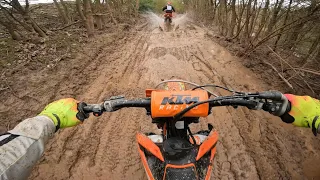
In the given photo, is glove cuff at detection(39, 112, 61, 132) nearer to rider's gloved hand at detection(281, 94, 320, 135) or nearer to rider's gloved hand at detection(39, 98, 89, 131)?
rider's gloved hand at detection(39, 98, 89, 131)

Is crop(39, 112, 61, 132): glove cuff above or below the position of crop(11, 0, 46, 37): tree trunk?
below

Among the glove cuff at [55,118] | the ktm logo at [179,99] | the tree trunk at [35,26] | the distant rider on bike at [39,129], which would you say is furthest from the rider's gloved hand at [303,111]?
the tree trunk at [35,26]

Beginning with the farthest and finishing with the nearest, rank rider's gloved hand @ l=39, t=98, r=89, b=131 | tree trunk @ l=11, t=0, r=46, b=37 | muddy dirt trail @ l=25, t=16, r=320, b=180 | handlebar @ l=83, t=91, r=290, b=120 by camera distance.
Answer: tree trunk @ l=11, t=0, r=46, b=37 < muddy dirt trail @ l=25, t=16, r=320, b=180 < rider's gloved hand @ l=39, t=98, r=89, b=131 < handlebar @ l=83, t=91, r=290, b=120

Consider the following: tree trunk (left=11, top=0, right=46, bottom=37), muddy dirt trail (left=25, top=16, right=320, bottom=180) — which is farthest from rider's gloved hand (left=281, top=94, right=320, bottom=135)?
tree trunk (left=11, top=0, right=46, bottom=37)

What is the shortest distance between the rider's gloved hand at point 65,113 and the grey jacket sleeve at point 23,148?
96 millimetres

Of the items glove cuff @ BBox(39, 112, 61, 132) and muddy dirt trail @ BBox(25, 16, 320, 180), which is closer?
glove cuff @ BBox(39, 112, 61, 132)

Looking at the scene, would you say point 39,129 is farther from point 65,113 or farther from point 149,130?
point 149,130

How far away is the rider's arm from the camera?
4.00ft

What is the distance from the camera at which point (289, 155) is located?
318 cm

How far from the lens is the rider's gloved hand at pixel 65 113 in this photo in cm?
165

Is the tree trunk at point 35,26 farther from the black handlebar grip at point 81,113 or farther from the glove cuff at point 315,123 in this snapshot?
the glove cuff at point 315,123

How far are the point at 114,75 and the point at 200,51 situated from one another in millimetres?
3299

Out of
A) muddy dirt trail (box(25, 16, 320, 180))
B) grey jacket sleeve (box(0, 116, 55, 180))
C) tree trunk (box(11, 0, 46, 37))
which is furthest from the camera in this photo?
tree trunk (box(11, 0, 46, 37))

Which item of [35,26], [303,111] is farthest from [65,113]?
[35,26]
